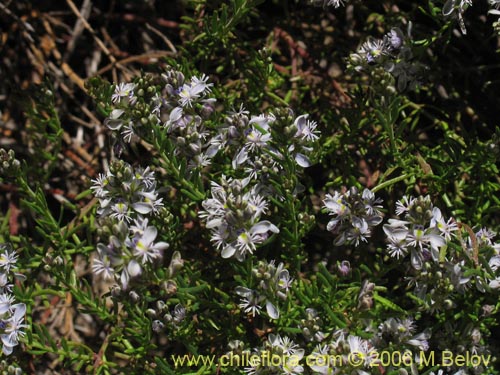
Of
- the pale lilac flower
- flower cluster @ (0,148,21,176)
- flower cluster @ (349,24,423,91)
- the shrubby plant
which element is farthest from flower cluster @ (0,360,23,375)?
flower cluster @ (349,24,423,91)

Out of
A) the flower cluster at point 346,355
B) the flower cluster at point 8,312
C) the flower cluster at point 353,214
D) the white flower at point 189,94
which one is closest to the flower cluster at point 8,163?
the flower cluster at point 8,312

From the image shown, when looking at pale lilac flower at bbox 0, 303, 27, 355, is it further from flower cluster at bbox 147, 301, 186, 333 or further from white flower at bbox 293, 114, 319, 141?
white flower at bbox 293, 114, 319, 141

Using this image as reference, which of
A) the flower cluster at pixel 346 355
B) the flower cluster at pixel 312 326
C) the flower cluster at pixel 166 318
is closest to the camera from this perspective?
the flower cluster at pixel 346 355

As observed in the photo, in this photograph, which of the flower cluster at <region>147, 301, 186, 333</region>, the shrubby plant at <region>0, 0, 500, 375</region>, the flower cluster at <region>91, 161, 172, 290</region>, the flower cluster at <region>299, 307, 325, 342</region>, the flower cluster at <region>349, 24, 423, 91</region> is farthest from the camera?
the flower cluster at <region>349, 24, 423, 91</region>

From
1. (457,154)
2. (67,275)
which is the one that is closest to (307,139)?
(457,154)

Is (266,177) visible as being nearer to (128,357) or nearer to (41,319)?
(128,357)

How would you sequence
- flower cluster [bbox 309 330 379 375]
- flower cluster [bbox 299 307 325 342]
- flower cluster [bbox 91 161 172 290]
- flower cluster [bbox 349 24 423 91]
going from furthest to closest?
flower cluster [bbox 349 24 423 91]
flower cluster [bbox 299 307 325 342]
flower cluster [bbox 309 330 379 375]
flower cluster [bbox 91 161 172 290]

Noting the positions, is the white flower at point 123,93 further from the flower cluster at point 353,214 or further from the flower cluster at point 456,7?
the flower cluster at point 456,7
